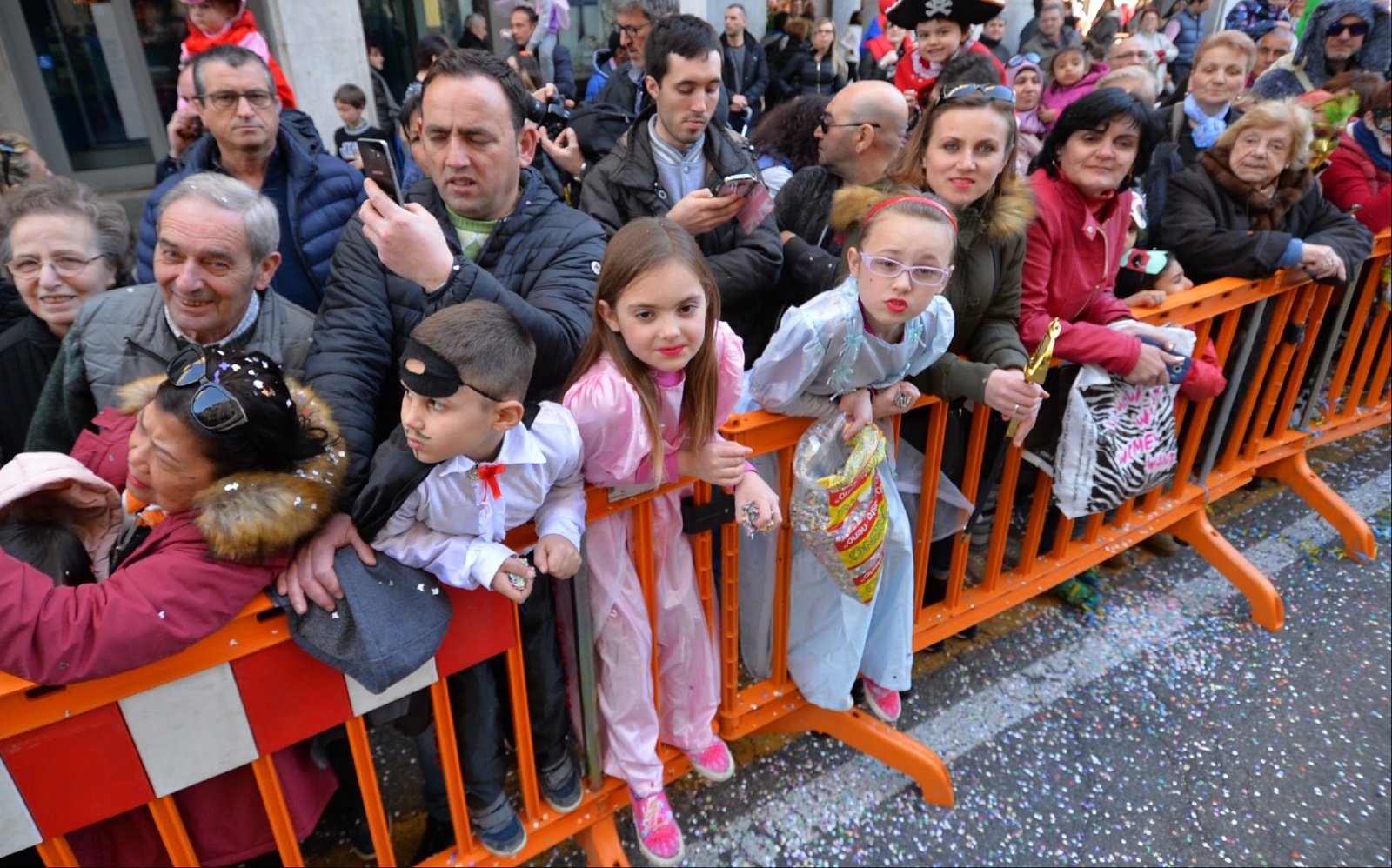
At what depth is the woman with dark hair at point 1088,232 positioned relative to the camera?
268 cm

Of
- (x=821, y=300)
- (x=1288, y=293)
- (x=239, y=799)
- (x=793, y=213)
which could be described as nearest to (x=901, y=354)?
(x=821, y=300)

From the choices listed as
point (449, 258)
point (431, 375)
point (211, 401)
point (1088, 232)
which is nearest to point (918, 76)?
point (1088, 232)

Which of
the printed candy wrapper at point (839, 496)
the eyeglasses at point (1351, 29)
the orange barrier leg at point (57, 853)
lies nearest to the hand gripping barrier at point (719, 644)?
the orange barrier leg at point (57, 853)

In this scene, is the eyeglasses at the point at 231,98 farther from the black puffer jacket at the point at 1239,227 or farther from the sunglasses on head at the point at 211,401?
the black puffer jacket at the point at 1239,227

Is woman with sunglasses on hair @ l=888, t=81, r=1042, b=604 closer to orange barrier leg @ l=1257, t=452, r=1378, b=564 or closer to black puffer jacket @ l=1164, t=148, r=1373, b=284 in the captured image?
black puffer jacket @ l=1164, t=148, r=1373, b=284

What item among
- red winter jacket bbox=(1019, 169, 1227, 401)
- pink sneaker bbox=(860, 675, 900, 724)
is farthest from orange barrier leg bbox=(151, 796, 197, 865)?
red winter jacket bbox=(1019, 169, 1227, 401)

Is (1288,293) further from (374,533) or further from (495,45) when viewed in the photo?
(495,45)

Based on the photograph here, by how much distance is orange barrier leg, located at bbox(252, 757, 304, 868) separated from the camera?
1.70 meters

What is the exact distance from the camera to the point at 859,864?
2326mm

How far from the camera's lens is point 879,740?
2561mm

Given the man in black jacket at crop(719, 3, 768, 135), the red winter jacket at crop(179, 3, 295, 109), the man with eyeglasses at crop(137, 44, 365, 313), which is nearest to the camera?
A: the man with eyeglasses at crop(137, 44, 365, 313)

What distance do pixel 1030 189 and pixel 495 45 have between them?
400 inches

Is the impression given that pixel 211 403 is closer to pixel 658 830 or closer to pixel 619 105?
pixel 658 830

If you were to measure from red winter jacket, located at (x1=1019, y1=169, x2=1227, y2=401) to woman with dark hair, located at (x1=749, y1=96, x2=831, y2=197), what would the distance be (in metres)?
0.89
